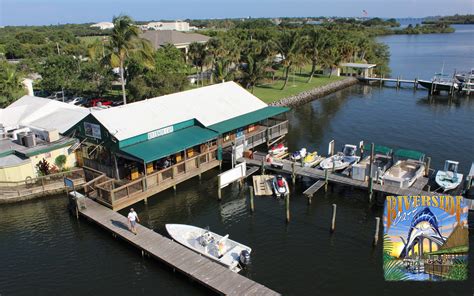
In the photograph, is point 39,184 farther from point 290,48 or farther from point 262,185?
point 290,48

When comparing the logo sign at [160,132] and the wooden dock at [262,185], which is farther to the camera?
the logo sign at [160,132]

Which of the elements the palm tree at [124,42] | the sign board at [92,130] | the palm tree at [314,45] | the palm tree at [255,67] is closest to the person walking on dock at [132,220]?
the sign board at [92,130]

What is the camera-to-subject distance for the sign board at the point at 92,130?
30.5 m

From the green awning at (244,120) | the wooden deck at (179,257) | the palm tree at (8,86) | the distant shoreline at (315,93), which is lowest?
the wooden deck at (179,257)

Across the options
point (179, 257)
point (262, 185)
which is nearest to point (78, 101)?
point (262, 185)

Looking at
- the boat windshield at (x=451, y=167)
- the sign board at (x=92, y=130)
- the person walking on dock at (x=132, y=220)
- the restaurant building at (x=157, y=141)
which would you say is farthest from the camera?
the boat windshield at (x=451, y=167)

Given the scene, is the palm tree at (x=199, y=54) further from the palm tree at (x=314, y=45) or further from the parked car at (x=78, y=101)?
the parked car at (x=78, y=101)

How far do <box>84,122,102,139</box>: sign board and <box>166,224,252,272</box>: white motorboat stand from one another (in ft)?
35.3

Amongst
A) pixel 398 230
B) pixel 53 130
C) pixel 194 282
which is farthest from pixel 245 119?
pixel 398 230

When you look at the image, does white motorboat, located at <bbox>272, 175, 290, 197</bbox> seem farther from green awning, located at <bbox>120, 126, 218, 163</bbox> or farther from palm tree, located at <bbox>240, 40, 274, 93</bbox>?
palm tree, located at <bbox>240, 40, 274, 93</bbox>

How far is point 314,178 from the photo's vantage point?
3262 centimetres

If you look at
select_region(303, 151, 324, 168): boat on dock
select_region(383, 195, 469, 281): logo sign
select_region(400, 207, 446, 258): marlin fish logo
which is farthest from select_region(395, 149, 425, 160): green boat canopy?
select_region(400, 207, 446, 258): marlin fish logo

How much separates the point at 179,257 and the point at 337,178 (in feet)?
50.9

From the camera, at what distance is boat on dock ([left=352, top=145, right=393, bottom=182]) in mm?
30609
